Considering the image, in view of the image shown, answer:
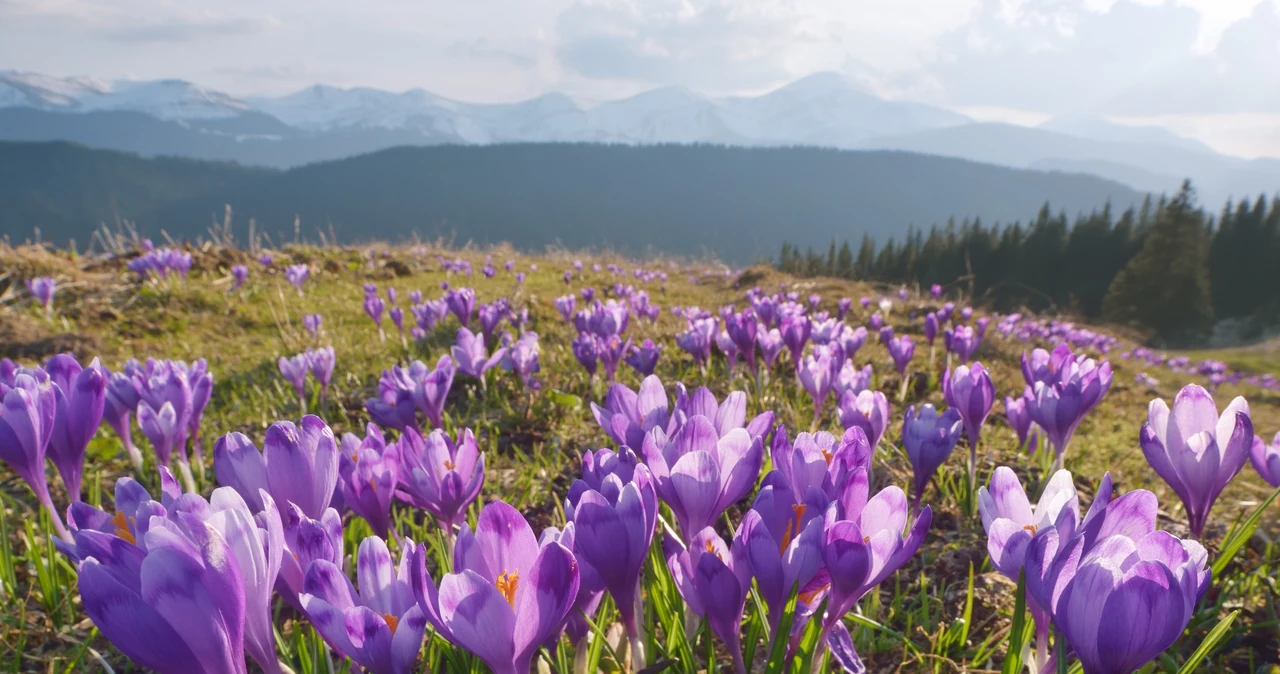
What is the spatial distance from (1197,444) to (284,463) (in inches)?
78.8

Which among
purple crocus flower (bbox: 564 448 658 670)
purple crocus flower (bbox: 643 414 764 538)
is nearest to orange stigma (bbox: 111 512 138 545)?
purple crocus flower (bbox: 564 448 658 670)

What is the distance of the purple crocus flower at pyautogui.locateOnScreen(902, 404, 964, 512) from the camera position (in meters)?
1.84

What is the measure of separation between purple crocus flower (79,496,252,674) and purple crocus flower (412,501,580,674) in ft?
0.85

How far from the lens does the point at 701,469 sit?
1297 mm

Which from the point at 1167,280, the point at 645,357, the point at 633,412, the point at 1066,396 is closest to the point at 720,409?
the point at 633,412

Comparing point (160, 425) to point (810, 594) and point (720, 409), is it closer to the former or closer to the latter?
point (720, 409)

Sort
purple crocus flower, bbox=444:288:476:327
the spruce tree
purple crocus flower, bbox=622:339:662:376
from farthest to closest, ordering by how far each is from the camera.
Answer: the spruce tree, purple crocus flower, bbox=444:288:476:327, purple crocus flower, bbox=622:339:662:376

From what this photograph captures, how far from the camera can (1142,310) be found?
154ft

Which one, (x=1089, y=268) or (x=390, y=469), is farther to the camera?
(x=1089, y=268)

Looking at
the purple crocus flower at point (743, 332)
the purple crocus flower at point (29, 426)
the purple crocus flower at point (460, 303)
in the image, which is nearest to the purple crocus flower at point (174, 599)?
the purple crocus flower at point (29, 426)

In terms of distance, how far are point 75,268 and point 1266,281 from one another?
3201 inches

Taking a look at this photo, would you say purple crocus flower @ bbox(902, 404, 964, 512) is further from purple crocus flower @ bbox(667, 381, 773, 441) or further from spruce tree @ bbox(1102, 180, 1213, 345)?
spruce tree @ bbox(1102, 180, 1213, 345)

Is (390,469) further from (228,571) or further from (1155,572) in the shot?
(1155,572)

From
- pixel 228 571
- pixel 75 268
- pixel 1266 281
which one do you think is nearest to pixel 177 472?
pixel 228 571
